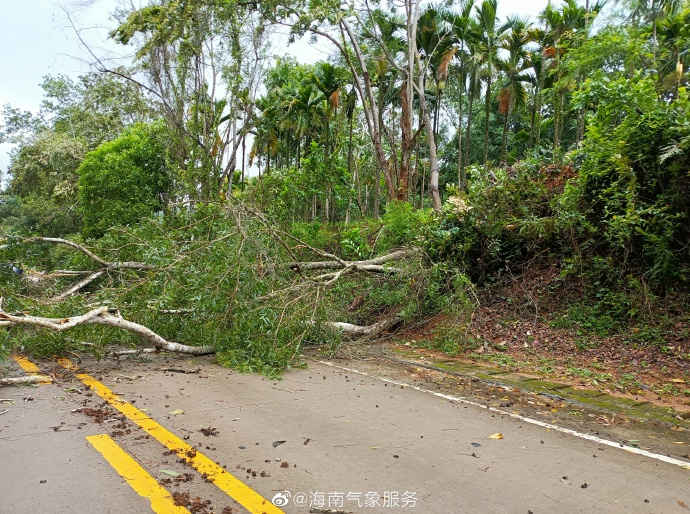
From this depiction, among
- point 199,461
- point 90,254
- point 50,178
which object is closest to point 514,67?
point 90,254

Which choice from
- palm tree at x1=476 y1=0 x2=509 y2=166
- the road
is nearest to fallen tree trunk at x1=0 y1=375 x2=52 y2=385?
the road

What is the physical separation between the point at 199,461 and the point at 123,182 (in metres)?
18.8

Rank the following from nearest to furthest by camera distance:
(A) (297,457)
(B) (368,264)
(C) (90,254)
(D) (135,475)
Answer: (D) (135,475)
(A) (297,457)
(C) (90,254)
(B) (368,264)

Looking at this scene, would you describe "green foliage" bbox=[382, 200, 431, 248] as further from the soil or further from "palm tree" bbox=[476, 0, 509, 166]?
"palm tree" bbox=[476, 0, 509, 166]

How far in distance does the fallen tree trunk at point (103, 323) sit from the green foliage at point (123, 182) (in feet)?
45.4

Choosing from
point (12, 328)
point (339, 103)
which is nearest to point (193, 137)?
point (339, 103)

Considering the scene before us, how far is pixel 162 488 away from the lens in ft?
10.4

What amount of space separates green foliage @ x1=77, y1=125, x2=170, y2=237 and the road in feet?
52.5

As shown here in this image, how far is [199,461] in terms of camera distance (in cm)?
361

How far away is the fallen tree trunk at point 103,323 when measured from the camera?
559cm

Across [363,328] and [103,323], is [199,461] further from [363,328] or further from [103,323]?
[363,328]

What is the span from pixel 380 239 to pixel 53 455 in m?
8.84

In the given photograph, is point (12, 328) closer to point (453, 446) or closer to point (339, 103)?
point (453, 446)

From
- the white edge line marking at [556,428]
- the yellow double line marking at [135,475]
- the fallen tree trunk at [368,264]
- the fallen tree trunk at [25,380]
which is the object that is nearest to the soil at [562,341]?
the fallen tree trunk at [368,264]
